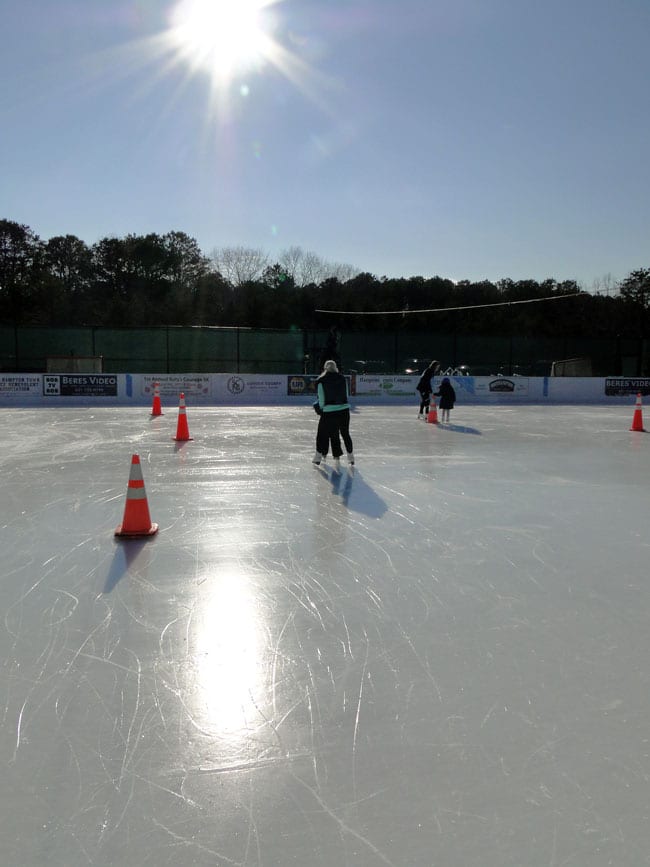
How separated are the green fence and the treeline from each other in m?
5.31

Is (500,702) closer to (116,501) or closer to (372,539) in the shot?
(372,539)

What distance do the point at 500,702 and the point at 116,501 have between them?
17.2 feet

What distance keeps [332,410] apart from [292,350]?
3469 centimetres

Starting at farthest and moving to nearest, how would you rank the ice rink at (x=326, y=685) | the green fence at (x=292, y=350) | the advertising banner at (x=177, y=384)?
the green fence at (x=292, y=350)
the advertising banner at (x=177, y=384)
the ice rink at (x=326, y=685)

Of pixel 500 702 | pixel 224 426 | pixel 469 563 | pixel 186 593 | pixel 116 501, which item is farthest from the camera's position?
pixel 224 426

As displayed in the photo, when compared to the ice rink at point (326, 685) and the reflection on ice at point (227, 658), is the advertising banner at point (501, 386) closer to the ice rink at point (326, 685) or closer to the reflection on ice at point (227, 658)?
the ice rink at point (326, 685)

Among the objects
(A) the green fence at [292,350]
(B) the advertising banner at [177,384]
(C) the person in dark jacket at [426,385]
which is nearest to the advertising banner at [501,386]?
(A) the green fence at [292,350]

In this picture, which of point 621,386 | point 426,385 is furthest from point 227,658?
point 621,386

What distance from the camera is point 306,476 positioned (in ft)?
28.7

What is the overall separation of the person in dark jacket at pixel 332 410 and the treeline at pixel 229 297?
3788 cm

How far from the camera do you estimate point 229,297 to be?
174 ft

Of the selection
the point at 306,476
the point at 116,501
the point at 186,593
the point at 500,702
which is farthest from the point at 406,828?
the point at 306,476

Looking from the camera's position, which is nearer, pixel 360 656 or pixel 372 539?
pixel 360 656

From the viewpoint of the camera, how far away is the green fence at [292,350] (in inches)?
1467
